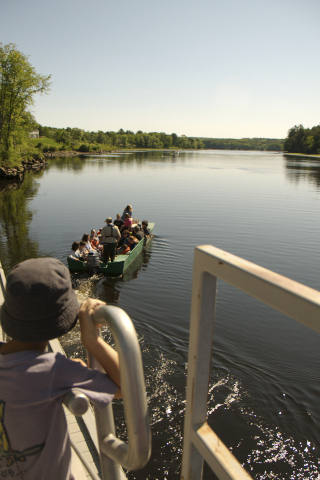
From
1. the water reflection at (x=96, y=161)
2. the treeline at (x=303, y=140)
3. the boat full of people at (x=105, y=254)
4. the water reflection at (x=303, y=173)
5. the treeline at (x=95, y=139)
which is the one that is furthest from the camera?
the treeline at (x=303, y=140)

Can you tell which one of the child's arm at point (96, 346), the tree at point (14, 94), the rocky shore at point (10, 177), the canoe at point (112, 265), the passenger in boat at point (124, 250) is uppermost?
the tree at point (14, 94)

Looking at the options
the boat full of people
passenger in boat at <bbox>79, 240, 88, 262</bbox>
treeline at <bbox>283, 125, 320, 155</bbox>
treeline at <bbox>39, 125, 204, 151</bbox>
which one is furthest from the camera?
treeline at <bbox>283, 125, 320, 155</bbox>

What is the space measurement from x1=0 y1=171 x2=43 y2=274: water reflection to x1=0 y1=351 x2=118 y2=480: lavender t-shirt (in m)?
11.7

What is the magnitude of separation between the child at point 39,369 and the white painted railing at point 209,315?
0.29 m

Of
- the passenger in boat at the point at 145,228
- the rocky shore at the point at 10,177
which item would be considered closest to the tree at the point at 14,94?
the rocky shore at the point at 10,177

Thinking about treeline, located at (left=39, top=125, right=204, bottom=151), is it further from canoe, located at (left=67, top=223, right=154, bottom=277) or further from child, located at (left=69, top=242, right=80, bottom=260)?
child, located at (left=69, top=242, right=80, bottom=260)

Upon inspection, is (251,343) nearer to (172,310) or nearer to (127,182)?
(172,310)

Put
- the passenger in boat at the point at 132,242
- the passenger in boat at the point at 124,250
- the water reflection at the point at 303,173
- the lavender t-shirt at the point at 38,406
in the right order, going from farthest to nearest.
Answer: the water reflection at the point at 303,173, the passenger in boat at the point at 132,242, the passenger in boat at the point at 124,250, the lavender t-shirt at the point at 38,406

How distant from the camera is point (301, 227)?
20.5 meters

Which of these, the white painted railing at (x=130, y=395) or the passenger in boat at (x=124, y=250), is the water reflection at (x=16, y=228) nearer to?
the passenger in boat at (x=124, y=250)

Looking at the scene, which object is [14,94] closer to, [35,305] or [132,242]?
[132,242]

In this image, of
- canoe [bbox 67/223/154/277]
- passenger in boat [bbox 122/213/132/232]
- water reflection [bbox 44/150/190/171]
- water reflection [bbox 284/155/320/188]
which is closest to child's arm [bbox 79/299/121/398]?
canoe [bbox 67/223/154/277]

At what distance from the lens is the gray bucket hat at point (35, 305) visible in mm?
1083

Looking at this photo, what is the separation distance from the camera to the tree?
3869 cm
